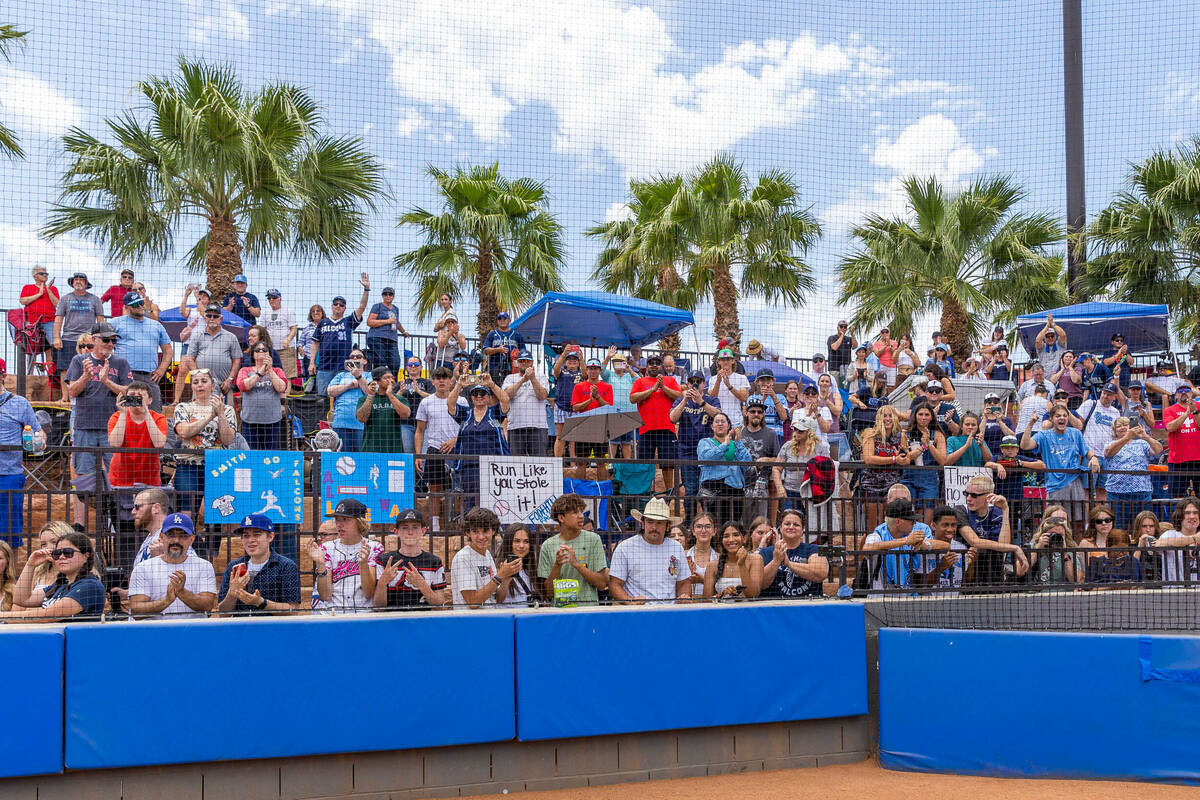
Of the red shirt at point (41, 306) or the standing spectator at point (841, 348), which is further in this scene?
the standing spectator at point (841, 348)

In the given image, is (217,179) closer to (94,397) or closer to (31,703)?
(94,397)

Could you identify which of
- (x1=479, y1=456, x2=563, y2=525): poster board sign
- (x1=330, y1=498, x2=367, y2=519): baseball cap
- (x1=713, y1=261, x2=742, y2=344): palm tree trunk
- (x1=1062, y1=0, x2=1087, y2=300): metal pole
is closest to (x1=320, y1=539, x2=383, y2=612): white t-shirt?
(x1=330, y1=498, x2=367, y2=519): baseball cap

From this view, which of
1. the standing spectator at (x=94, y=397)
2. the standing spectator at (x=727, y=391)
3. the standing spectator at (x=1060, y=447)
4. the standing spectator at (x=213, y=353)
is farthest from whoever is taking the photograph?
the standing spectator at (x=727, y=391)

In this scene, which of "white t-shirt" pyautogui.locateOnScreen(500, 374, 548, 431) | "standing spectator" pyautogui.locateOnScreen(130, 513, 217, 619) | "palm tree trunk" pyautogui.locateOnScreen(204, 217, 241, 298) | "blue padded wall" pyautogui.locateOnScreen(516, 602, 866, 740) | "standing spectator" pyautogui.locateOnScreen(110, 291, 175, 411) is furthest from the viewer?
"palm tree trunk" pyautogui.locateOnScreen(204, 217, 241, 298)

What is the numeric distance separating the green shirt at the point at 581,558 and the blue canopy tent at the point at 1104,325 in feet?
35.8

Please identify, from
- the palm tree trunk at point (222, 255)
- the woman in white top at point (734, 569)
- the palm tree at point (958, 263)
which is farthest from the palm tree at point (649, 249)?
the woman in white top at point (734, 569)

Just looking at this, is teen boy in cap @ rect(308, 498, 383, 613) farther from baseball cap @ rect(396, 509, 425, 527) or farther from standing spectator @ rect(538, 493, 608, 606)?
standing spectator @ rect(538, 493, 608, 606)

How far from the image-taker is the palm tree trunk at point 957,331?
62.8 ft

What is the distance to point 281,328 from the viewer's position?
43.2 ft

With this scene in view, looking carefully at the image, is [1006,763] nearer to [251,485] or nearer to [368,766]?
[368,766]

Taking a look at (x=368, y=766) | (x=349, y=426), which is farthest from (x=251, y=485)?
(x=349, y=426)

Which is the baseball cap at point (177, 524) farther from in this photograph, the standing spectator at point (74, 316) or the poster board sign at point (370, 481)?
the standing spectator at point (74, 316)

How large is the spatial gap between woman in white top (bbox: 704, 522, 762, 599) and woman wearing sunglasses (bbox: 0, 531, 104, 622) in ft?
12.2

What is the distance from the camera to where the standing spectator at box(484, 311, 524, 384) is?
12.7 m
